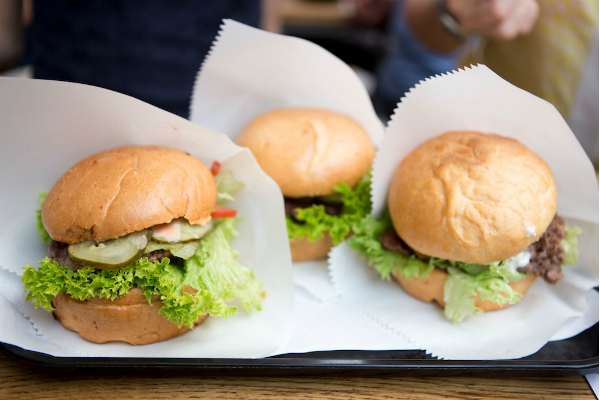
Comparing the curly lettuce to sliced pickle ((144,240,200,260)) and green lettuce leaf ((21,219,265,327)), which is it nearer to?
green lettuce leaf ((21,219,265,327))

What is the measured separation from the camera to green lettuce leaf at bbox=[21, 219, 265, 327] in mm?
1434

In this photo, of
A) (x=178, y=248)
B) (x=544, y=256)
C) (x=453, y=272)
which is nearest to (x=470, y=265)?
(x=453, y=272)

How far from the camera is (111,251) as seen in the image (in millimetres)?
1436

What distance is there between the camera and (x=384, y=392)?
4.87 feet

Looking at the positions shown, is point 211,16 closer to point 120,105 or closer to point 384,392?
point 120,105

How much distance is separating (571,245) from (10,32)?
10.2 ft

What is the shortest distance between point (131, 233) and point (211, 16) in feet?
6.19

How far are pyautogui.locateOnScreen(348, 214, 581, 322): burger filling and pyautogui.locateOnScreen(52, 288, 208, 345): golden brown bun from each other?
85cm

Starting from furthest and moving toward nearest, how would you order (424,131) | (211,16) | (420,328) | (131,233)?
(211,16) → (424,131) → (420,328) → (131,233)

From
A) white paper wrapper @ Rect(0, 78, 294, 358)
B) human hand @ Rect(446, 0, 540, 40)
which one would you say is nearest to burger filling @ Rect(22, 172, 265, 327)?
white paper wrapper @ Rect(0, 78, 294, 358)

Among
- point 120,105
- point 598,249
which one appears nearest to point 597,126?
point 598,249

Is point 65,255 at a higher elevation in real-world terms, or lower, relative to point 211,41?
lower

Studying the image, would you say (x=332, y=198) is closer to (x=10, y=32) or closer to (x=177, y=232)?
(x=177, y=232)

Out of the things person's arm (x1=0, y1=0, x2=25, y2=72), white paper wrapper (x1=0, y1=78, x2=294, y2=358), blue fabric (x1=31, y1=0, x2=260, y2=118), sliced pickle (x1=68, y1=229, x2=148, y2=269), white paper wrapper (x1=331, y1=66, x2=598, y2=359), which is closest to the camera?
sliced pickle (x1=68, y1=229, x2=148, y2=269)
